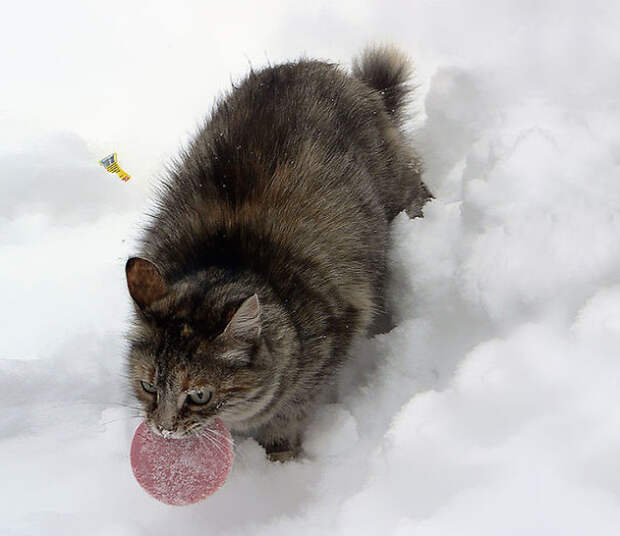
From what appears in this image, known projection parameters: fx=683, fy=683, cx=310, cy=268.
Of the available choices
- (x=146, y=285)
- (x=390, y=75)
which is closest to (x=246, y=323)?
(x=146, y=285)

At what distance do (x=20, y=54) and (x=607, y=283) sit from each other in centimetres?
320

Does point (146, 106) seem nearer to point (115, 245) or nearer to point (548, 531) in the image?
point (115, 245)

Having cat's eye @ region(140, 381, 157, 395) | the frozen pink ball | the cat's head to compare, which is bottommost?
the frozen pink ball

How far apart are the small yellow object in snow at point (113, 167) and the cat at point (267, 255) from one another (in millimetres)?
584

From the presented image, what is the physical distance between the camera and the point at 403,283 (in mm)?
2539

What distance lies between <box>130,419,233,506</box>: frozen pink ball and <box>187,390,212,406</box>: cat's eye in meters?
0.11

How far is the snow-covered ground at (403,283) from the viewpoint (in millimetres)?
1661

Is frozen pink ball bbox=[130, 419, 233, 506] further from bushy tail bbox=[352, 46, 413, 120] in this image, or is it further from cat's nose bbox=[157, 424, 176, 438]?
bushy tail bbox=[352, 46, 413, 120]

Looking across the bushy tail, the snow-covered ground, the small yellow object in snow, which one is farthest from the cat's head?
the bushy tail

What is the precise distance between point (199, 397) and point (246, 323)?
224mm

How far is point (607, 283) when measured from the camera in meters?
1.85

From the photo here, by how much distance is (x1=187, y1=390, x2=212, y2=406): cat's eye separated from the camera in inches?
67.7

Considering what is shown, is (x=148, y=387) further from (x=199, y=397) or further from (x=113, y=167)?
(x=113, y=167)

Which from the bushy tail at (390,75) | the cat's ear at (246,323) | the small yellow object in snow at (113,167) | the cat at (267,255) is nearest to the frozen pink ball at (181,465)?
the cat at (267,255)
